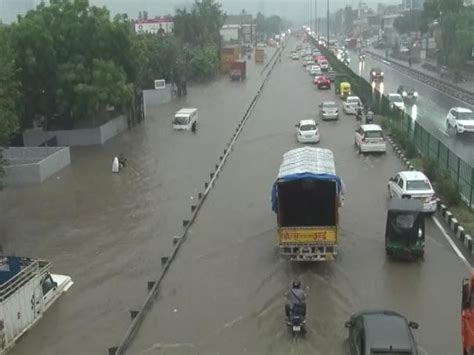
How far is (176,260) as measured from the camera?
16312mm

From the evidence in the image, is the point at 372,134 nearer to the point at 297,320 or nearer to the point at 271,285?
the point at 271,285

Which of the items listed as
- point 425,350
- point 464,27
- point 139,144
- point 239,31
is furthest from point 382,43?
Result: point 425,350

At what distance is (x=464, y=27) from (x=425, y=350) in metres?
54.0

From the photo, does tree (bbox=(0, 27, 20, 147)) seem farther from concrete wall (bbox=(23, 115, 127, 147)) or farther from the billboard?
the billboard

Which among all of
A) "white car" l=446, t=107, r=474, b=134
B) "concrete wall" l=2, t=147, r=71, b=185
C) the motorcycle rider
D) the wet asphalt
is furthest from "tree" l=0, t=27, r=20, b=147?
"white car" l=446, t=107, r=474, b=134

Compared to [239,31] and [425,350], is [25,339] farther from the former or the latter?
[239,31]

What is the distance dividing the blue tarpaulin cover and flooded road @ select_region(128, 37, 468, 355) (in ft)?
5.29

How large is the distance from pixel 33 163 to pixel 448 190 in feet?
48.9

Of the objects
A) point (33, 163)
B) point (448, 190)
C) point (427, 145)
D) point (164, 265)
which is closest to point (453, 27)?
point (427, 145)

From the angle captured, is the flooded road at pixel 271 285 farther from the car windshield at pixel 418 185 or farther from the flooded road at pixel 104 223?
the car windshield at pixel 418 185

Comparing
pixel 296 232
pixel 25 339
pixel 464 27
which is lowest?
pixel 25 339

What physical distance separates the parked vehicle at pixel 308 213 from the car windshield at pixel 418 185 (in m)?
4.04

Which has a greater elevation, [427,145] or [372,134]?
[372,134]

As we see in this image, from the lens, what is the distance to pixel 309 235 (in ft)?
49.4
